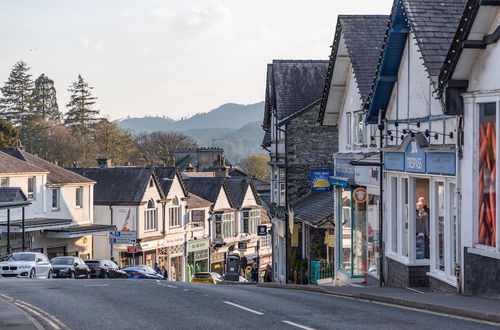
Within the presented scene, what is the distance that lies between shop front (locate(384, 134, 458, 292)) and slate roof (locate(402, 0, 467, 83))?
1.96m

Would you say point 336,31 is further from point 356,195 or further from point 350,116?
point 356,195

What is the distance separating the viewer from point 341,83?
107 feet

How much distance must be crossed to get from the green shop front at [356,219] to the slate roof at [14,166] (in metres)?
29.7

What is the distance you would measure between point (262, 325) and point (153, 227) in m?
51.4

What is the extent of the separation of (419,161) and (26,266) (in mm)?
22074

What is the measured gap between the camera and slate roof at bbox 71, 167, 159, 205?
2539 inches

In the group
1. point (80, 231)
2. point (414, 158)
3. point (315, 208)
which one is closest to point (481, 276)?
point (414, 158)

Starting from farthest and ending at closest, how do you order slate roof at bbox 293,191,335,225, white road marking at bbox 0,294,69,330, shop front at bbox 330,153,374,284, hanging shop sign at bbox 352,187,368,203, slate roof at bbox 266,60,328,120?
slate roof at bbox 266,60,328,120, slate roof at bbox 293,191,335,225, shop front at bbox 330,153,374,284, hanging shop sign at bbox 352,187,368,203, white road marking at bbox 0,294,69,330

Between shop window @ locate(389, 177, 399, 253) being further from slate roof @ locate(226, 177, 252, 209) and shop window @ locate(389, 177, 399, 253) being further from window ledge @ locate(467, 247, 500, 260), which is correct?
slate roof @ locate(226, 177, 252, 209)

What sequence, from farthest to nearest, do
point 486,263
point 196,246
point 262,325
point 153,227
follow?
point 196,246 < point 153,227 < point 486,263 < point 262,325

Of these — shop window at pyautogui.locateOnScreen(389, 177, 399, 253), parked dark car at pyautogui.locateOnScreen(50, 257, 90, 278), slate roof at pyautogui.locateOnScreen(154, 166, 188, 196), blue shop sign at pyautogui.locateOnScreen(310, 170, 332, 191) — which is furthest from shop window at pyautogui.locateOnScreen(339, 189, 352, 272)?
slate roof at pyautogui.locateOnScreen(154, 166, 188, 196)

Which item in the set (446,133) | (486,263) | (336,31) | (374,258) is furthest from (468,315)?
(336,31)

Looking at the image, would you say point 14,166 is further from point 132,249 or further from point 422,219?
point 422,219

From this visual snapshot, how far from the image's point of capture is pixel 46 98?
485 ft
